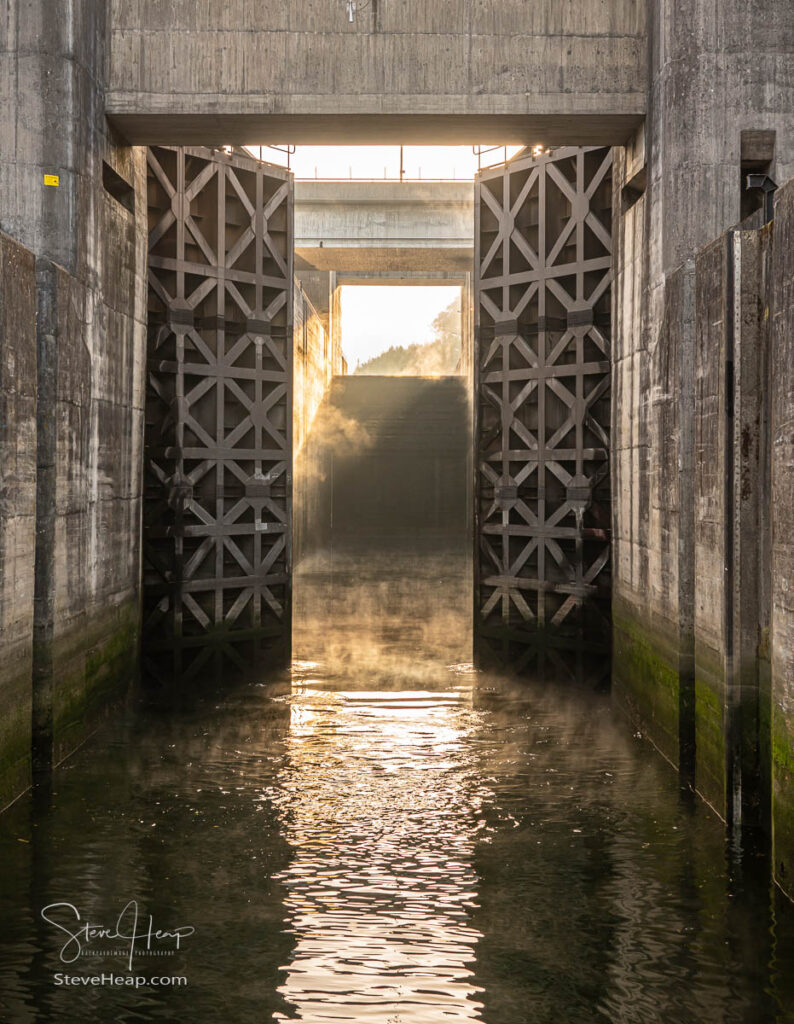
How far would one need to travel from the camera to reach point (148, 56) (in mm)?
10945

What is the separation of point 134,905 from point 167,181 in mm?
10382

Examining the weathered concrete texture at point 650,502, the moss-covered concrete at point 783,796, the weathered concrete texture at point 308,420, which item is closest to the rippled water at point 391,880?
the moss-covered concrete at point 783,796

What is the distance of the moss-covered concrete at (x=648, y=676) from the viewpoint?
9.71 meters

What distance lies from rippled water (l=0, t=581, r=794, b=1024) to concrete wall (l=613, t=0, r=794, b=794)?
33.1 inches

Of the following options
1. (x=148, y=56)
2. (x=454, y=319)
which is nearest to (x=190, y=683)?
(x=148, y=56)

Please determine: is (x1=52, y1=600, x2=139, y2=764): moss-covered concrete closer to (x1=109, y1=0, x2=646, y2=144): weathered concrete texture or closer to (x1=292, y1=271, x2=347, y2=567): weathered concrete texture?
(x1=109, y1=0, x2=646, y2=144): weathered concrete texture

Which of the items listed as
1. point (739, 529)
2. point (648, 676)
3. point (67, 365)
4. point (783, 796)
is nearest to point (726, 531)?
point (739, 529)

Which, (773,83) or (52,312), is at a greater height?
(773,83)

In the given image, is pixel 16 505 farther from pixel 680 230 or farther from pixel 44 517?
pixel 680 230

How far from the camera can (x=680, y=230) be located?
10297 mm

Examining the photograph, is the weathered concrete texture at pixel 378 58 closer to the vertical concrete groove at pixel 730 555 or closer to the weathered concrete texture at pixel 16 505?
the weathered concrete texture at pixel 16 505

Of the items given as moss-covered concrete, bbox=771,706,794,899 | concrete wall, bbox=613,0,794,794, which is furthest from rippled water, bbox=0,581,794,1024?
concrete wall, bbox=613,0,794,794

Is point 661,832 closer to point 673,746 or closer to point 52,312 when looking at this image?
point 673,746

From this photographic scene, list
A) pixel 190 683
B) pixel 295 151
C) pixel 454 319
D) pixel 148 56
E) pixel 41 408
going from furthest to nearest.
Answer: pixel 454 319 → pixel 295 151 → pixel 190 683 → pixel 148 56 → pixel 41 408
